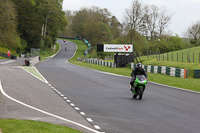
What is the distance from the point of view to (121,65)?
49.7 meters

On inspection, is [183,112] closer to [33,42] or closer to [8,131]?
[8,131]

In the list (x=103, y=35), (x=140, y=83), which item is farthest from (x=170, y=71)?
(x=103, y=35)

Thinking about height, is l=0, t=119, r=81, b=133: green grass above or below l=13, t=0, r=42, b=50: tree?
below

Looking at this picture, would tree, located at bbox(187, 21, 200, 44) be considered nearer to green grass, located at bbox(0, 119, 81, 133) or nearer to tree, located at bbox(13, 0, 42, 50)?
tree, located at bbox(13, 0, 42, 50)

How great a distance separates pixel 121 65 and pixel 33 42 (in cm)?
4902

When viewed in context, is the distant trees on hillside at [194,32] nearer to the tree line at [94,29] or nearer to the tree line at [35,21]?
the tree line at [94,29]

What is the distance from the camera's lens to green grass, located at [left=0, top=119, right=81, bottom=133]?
7.19 meters

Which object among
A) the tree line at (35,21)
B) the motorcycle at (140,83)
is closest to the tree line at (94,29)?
the tree line at (35,21)

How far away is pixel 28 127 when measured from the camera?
7.63 meters

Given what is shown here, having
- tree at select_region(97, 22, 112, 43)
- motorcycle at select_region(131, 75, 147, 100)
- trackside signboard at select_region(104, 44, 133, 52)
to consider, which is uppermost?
tree at select_region(97, 22, 112, 43)

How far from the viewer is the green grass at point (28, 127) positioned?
7191 mm

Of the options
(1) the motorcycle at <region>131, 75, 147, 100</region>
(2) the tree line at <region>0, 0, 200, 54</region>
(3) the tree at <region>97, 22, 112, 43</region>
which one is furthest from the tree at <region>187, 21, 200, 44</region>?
(1) the motorcycle at <region>131, 75, 147, 100</region>

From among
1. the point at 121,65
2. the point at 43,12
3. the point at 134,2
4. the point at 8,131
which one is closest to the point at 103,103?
the point at 8,131

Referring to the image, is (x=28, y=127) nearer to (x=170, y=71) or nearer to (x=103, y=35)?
(x=170, y=71)
